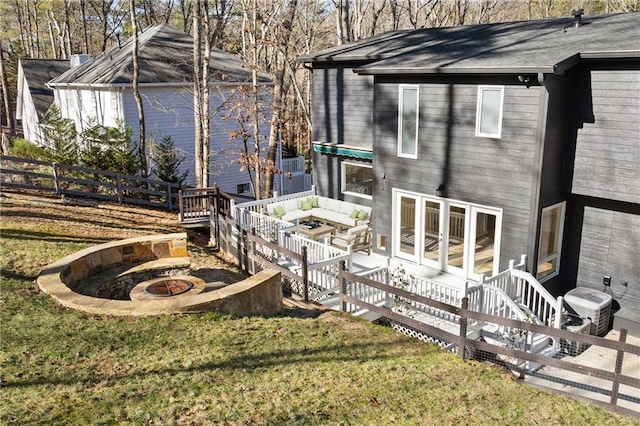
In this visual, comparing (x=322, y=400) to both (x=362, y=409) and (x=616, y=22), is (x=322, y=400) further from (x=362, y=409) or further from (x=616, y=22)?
(x=616, y=22)

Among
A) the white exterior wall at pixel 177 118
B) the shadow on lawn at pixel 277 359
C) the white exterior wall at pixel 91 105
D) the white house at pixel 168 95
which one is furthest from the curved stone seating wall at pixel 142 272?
the white exterior wall at pixel 91 105

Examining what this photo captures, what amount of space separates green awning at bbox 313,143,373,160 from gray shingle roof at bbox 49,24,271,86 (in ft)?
17.9

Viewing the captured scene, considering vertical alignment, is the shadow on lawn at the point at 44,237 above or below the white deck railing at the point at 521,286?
above

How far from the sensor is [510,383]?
284 inches

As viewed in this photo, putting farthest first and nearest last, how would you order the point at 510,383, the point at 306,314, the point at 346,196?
the point at 346,196, the point at 306,314, the point at 510,383

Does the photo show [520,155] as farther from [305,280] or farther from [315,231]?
[315,231]

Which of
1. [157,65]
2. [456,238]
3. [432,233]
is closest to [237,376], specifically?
[456,238]

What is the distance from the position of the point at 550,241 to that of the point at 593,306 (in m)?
1.66

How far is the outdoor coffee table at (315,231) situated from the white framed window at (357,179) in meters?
2.20

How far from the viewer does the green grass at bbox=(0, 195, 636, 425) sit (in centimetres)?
560

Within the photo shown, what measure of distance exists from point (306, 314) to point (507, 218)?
197 inches

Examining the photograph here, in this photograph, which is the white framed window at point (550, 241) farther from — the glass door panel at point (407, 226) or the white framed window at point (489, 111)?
the glass door panel at point (407, 226)

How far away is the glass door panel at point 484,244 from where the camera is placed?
1150cm

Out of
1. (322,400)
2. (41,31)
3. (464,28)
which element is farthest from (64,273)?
(41,31)
